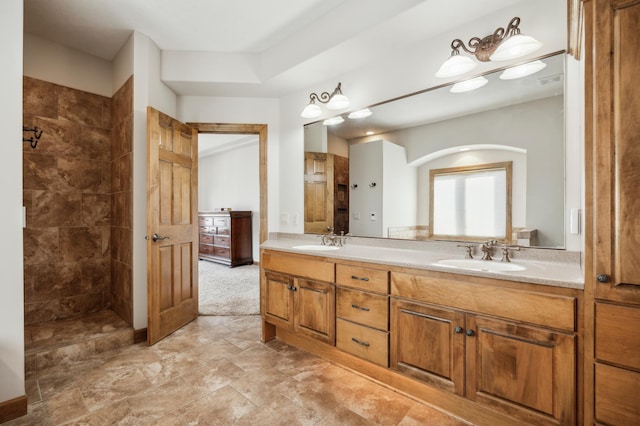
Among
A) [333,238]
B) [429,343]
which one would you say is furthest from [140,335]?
[429,343]

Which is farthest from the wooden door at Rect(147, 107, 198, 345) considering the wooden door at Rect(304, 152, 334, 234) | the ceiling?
the wooden door at Rect(304, 152, 334, 234)

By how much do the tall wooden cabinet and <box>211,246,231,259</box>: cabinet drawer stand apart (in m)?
5.71

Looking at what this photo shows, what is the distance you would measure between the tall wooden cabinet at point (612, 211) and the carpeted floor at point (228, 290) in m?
3.00

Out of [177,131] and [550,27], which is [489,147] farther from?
[177,131]

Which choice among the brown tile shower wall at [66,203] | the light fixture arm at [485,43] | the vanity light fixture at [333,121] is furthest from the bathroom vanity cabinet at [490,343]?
the brown tile shower wall at [66,203]

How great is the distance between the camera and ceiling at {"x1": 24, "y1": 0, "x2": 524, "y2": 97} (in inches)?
82.0

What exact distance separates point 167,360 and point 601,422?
2.63 m

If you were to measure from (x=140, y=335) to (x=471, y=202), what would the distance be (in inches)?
117

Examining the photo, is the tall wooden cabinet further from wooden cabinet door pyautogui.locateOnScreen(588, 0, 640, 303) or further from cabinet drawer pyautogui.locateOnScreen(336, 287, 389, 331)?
cabinet drawer pyautogui.locateOnScreen(336, 287, 389, 331)

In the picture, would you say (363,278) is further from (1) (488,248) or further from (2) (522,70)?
(2) (522,70)

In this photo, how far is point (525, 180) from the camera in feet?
6.05

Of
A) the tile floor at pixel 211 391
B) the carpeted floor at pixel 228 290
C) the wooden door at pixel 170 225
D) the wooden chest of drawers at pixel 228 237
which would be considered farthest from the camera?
the wooden chest of drawers at pixel 228 237

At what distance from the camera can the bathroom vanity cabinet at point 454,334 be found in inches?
51.6

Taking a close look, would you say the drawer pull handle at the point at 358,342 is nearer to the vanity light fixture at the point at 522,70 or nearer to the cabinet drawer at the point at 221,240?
the vanity light fixture at the point at 522,70
